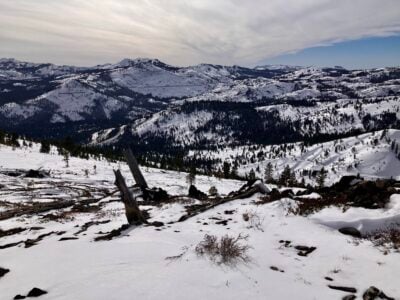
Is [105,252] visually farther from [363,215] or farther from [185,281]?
[363,215]

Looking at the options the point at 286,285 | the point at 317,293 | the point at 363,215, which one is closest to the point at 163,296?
the point at 286,285

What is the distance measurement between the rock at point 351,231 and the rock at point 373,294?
4556 mm

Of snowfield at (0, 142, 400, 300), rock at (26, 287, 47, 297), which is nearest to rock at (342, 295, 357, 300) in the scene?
snowfield at (0, 142, 400, 300)

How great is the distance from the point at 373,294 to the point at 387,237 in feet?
13.4

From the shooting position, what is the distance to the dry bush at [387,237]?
11363mm

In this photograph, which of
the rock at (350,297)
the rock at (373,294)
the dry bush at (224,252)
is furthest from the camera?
the dry bush at (224,252)

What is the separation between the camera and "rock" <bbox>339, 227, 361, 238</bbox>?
12.9 m

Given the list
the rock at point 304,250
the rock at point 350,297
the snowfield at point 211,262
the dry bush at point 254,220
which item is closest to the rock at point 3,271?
the snowfield at point 211,262

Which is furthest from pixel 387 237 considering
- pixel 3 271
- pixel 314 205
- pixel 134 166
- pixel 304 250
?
pixel 134 166

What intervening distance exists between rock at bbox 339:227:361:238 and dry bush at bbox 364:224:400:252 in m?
0.30

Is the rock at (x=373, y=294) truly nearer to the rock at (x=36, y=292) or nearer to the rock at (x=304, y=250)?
the rock at (x=304, y=250)

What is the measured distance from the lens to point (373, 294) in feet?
27.7

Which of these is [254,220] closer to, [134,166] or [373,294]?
[373,294]

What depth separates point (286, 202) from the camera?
18.2 m
